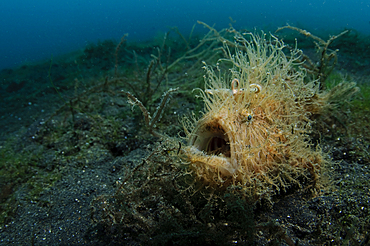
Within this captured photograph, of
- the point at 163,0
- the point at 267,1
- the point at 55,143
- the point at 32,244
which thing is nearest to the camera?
the point at 32,244

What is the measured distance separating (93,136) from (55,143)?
0.75 m

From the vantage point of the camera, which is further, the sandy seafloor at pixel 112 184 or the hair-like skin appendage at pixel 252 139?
the sandy seafloor at pixel 112 184

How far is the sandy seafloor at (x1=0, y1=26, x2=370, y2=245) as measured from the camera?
2.18 meters

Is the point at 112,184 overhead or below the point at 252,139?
below

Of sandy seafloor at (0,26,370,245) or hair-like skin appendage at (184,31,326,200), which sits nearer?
hair-like skin appendage at (184,31,326,200)

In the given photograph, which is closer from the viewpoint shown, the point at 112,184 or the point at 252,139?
the point at 252,139

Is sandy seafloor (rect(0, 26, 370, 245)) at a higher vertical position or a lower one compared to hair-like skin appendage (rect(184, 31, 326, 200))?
lower

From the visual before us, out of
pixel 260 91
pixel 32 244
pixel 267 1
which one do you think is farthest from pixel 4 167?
pixel 267 1

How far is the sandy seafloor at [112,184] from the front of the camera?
Answer: 2.18 m

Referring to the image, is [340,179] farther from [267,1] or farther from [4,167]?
[267,1]

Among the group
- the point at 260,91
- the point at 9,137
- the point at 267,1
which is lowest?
the point at 9,137

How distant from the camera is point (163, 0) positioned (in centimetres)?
6438

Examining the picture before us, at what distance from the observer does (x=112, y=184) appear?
320 centimetres

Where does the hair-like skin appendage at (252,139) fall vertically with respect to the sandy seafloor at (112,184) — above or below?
above
